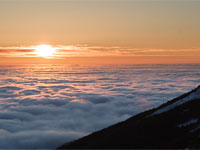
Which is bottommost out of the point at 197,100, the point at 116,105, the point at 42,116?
the point at 197,100

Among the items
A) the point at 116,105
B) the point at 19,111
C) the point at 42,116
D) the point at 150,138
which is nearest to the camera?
the point at 150,138

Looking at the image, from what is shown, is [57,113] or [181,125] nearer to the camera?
[181,125]

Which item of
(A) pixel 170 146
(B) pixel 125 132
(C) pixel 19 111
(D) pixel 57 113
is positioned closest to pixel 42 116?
(D) pixel 57 113

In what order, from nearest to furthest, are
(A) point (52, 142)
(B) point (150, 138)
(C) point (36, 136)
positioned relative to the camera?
(B) point (150, 138), (A) point (52, 142), (C) point (36, 136)

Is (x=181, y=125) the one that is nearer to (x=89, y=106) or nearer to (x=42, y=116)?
(x=42, y=116)

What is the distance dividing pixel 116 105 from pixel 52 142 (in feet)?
213

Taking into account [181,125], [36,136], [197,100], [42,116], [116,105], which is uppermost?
[116,105]

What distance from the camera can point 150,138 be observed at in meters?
24.9

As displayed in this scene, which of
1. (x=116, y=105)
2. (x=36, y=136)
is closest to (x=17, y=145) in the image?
(x=36, y=136)

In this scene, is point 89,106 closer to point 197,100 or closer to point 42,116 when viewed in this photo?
point 42,116

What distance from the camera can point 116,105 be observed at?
12950cm

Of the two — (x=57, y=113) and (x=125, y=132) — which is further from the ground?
(x=57, y=113)

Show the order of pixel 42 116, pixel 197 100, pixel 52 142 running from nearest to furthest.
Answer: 1. pixel 197 100
2. pixel 52 142
3. pixel 42 116

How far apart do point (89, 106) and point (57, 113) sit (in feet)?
69.7
